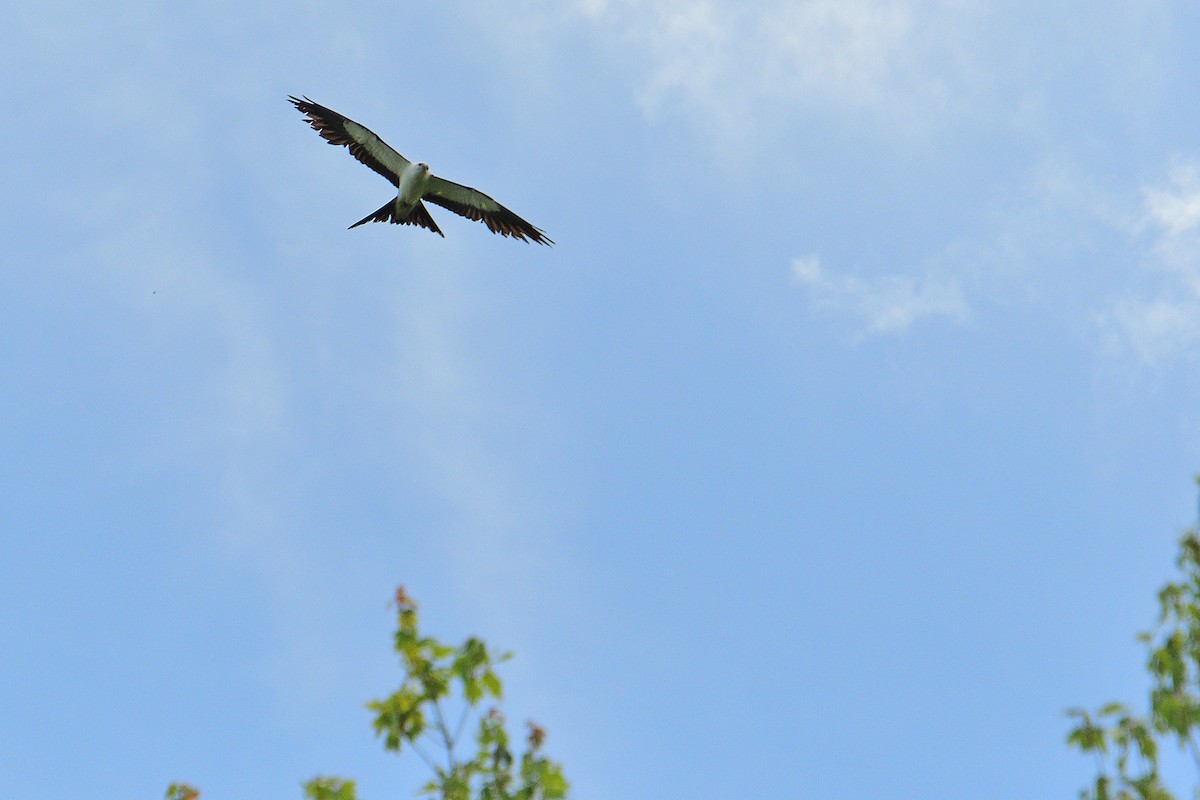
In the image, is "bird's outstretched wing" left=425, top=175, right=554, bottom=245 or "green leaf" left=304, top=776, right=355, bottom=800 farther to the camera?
"bird's outstretched wing" left=425, top=175, right=554, bottom=245

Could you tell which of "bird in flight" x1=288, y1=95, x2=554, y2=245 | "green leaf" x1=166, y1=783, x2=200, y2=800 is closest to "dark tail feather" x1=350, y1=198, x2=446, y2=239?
"bird in flight" x1=288, y1=95, x2=554, y2=245

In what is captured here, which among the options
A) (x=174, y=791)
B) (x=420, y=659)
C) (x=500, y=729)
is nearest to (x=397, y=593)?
(x=420, y=659)

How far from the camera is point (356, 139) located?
2383 centimetres

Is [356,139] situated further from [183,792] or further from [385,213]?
[183,792]

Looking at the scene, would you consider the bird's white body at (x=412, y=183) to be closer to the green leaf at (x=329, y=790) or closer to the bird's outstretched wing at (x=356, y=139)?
the bird's outstretched wing at (x=356, y=139)

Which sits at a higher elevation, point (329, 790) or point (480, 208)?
point (480, 208)

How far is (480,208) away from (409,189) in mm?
1770

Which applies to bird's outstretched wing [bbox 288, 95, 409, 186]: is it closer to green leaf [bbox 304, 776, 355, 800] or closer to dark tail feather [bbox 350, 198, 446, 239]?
dark tail feather [bbox 350, 198, 446, 239]

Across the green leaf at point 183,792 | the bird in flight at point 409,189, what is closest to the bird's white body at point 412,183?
the bird in flight at point 409,189

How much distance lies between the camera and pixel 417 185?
76.9 ft

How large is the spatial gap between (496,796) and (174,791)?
2589mm

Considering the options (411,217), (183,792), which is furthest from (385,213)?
(183,792)

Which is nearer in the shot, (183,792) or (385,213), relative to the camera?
(183,792)

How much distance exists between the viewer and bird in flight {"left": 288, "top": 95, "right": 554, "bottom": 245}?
76.5ft
